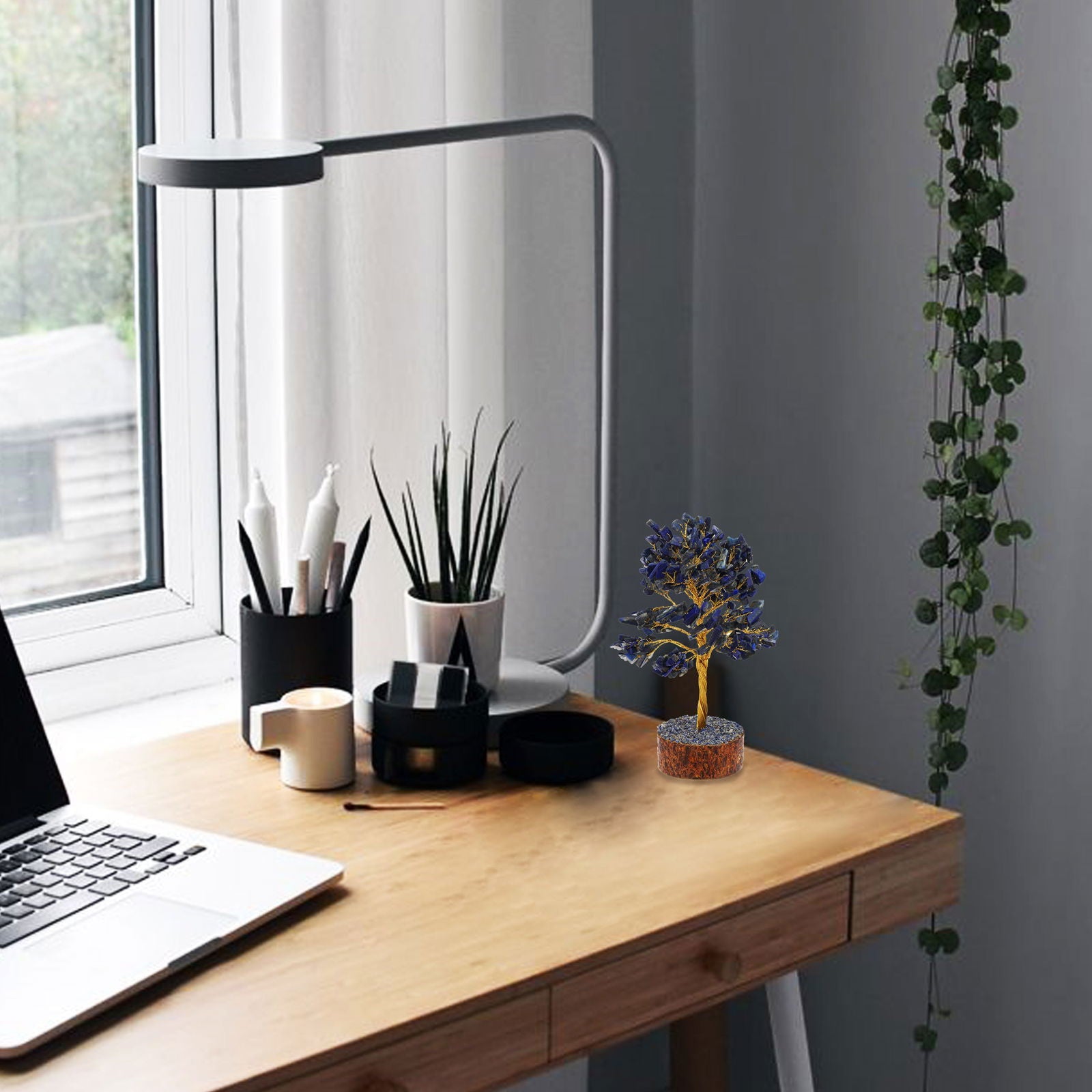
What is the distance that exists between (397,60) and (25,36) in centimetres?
37

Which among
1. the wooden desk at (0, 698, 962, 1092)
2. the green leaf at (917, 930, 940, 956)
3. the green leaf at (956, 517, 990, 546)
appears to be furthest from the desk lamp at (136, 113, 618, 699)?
the green leaf at (917, 930, 940, 956)

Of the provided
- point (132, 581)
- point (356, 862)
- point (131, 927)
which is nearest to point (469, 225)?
point (132, 581)

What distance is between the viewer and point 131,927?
1.29 meters

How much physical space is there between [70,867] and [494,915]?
0.98ft

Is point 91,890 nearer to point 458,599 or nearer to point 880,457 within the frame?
point 458,599

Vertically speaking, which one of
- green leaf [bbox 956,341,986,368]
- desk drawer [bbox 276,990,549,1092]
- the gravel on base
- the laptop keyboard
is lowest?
desk drawer [bbox 276,990,549,1092]

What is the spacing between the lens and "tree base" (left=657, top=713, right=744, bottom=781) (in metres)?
1.61

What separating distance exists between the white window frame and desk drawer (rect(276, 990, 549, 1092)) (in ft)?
2.57

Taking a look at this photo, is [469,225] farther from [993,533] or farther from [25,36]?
[993,533]

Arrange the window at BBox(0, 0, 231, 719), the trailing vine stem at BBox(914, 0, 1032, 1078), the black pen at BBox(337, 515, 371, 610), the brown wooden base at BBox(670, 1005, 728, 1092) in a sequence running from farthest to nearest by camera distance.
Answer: the brown wooden base at BBox(670, 1005, 728, 1092), the window at BBox(0, 0, 231, 719), the trailing vine stem at BBox(914, 0, 1032, 1078), the black pen at BBox(337, 515, 371, 610)

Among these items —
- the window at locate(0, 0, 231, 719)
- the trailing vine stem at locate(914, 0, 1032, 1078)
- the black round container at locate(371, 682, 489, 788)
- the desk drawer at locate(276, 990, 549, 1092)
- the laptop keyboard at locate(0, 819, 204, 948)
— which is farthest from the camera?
the window at locate(0, 0, 231, 719)

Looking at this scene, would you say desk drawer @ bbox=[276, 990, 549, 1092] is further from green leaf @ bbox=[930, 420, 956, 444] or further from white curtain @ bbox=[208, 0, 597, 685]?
green leaf @ bbox=[930, 420, 956, 444]

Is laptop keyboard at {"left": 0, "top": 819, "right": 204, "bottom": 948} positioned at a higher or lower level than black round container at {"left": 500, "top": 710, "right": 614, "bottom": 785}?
lower

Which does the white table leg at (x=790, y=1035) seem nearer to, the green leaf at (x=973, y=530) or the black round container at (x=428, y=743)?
the black round container at (x=428, y=743)
